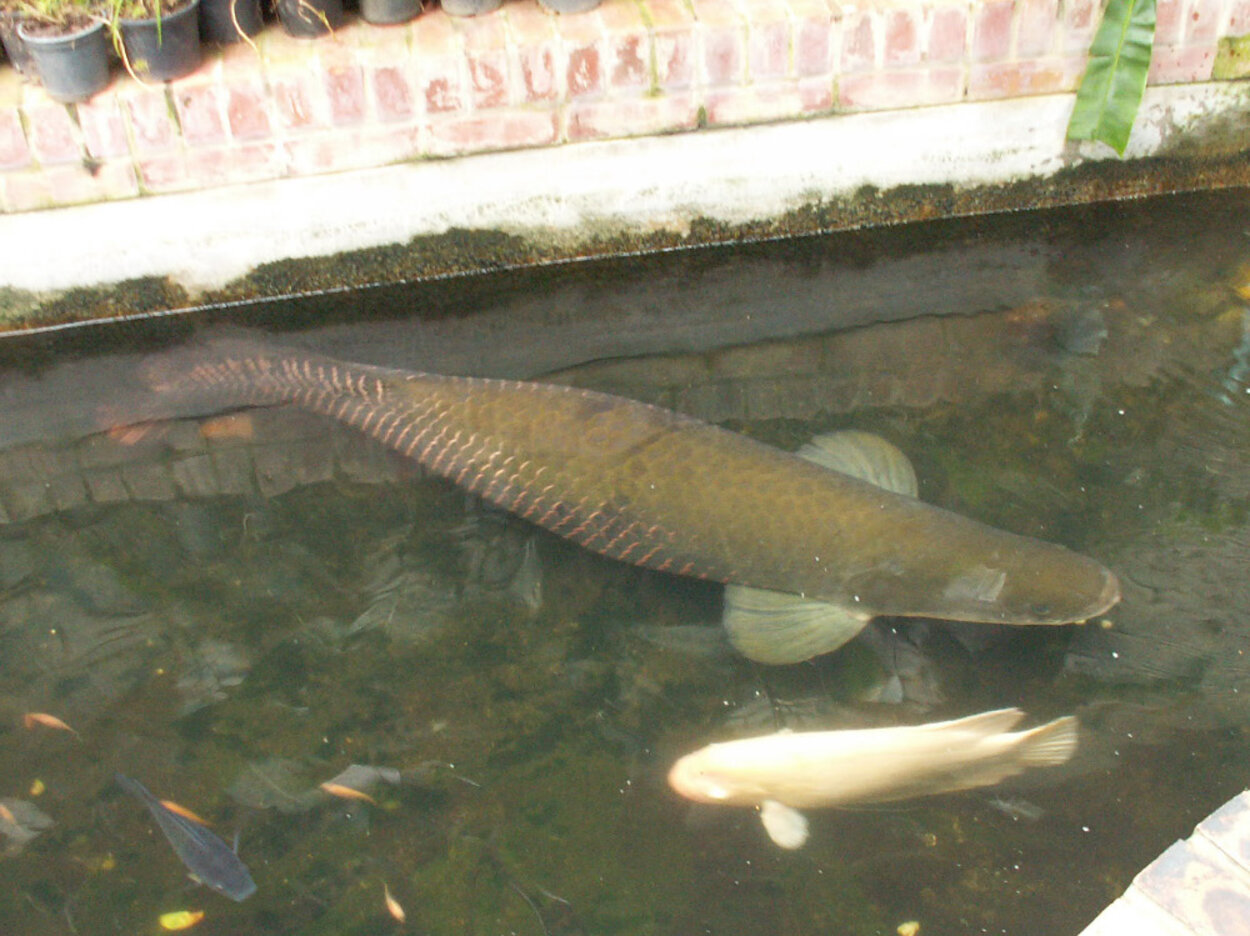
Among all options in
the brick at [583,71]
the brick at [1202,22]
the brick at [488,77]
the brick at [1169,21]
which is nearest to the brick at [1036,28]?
the brick at [1169,21]

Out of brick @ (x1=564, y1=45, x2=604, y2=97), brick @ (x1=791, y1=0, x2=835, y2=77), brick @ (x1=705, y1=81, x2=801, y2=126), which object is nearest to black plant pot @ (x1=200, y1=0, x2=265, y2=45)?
brick @ (x1=564, y1=45, x2=604, y2=97)

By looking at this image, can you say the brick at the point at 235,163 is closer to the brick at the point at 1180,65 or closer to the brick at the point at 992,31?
the brick at the point at 992,31

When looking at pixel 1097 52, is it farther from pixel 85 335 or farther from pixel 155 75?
pixel 85 335

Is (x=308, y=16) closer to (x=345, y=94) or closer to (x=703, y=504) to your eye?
(x=345, y=94)

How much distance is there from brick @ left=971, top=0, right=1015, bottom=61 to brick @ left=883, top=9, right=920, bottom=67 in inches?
9.4

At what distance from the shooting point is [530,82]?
443cm

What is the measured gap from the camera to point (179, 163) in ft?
14.3

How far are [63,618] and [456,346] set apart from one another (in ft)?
5.79

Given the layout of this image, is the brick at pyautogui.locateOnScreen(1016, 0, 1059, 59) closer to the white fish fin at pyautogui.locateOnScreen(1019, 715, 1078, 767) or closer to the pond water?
the pond water

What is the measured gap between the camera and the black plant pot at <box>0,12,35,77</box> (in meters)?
4.17

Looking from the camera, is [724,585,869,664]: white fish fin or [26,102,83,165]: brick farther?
[26,102,83,165]: brick

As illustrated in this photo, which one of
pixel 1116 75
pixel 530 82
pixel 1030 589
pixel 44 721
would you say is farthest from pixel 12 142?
pixel 1116 75

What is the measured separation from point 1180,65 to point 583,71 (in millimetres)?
2492

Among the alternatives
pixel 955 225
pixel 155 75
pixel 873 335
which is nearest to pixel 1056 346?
pixel 873 335
